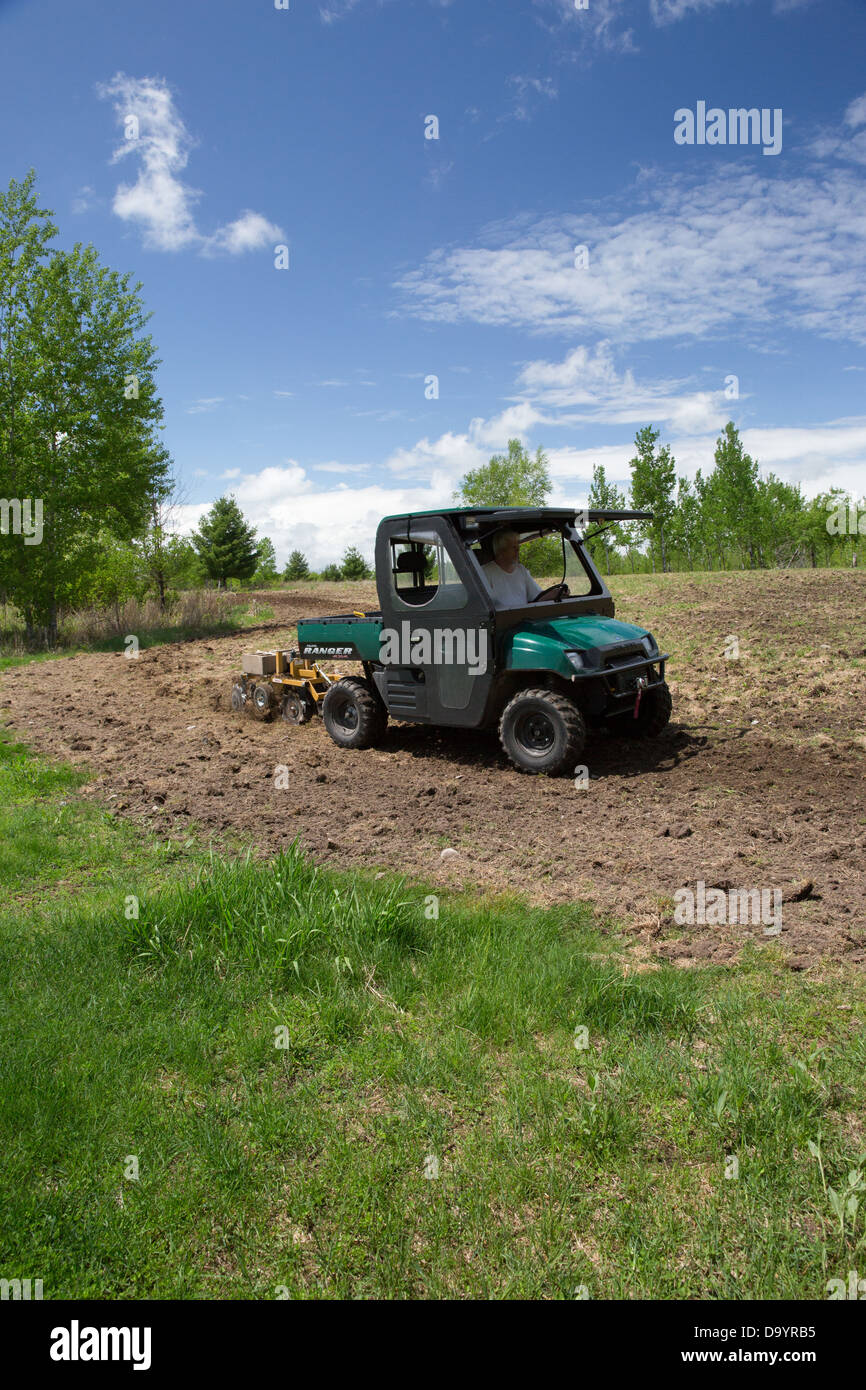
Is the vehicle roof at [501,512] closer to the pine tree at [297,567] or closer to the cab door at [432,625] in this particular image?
the cab door at [432,625]

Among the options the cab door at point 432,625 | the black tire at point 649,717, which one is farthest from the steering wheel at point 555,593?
the black tire at point 649,717

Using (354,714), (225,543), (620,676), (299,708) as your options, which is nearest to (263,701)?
(299,708)

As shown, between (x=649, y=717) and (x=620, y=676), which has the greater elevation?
(x=620, y=676)

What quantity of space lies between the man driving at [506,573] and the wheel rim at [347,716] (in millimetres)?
2169

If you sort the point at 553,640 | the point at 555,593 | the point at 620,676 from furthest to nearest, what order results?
the point at 555,593
the point at 620,676
the point at 553,640

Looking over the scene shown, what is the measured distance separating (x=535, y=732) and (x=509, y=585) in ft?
4.65

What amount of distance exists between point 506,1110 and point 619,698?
197 inches

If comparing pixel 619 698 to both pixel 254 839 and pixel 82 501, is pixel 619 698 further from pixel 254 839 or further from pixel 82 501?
pixel 82 501

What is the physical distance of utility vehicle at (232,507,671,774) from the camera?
7.24 m

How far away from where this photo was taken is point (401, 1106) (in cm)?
304

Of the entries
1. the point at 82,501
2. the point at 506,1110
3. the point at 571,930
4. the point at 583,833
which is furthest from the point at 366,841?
the point at 82,501

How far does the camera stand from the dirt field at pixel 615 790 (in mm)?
5000

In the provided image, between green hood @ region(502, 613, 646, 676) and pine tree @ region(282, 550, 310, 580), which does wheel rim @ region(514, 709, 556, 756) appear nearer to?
green hood @ region(502, 613, 646, 676)

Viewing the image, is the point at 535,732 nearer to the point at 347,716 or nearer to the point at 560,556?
the point at 560,556
